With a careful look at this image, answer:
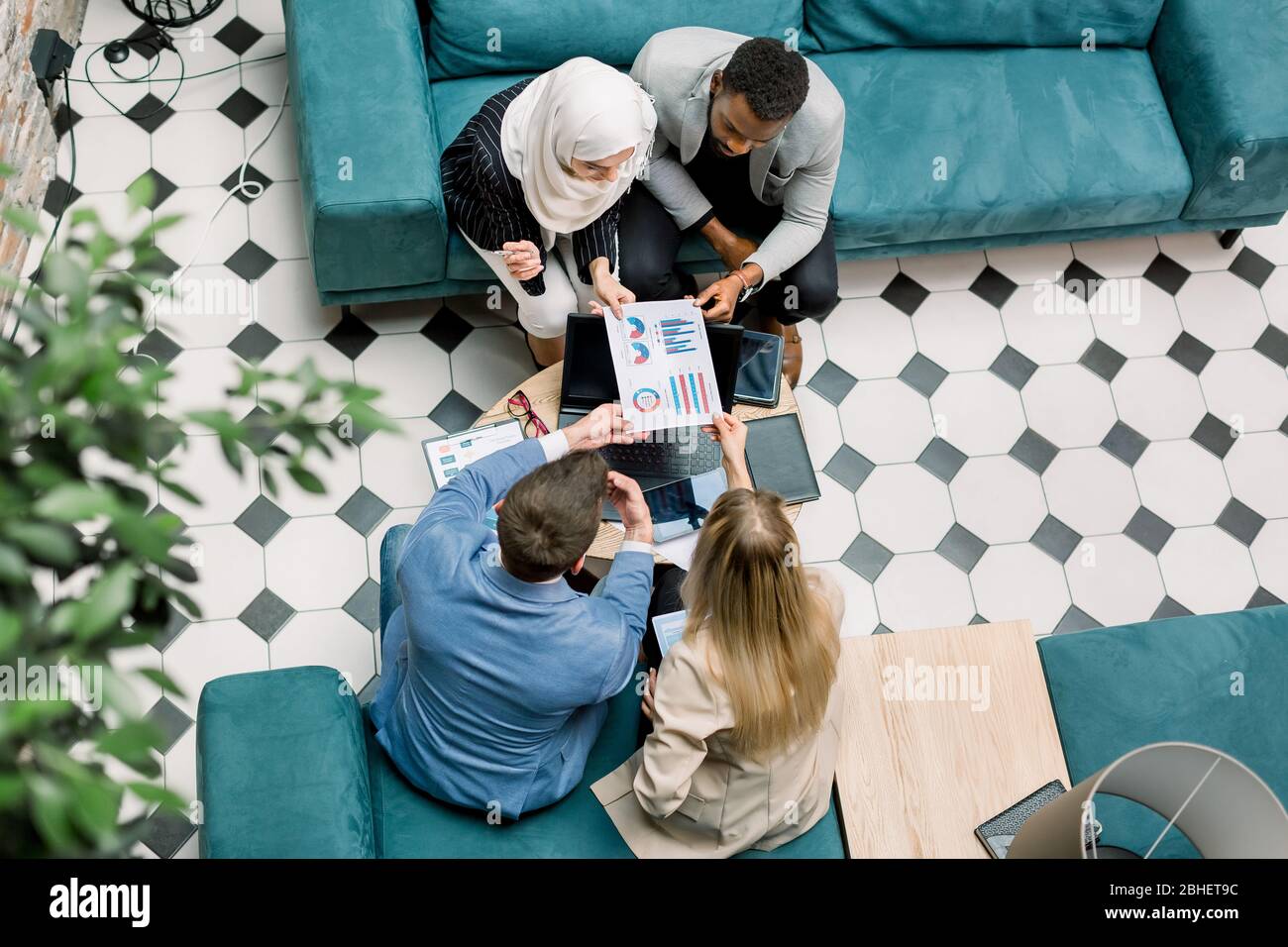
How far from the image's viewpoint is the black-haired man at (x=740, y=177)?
8.64 ft

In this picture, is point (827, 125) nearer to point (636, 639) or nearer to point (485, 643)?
point (636, 639)

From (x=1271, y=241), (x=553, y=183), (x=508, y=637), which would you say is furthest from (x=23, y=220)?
(x=1271, y=241)

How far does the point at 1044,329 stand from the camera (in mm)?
3705

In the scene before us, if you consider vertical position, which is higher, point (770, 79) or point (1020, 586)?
point (770, 79)

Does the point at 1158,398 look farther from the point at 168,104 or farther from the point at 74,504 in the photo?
the point at 74,504

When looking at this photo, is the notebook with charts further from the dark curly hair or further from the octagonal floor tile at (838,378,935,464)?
the octagonal floor tile at (838,378,935,464)

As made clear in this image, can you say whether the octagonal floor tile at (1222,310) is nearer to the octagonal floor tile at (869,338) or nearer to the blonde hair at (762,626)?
the octagonal floor tile at (869,338)

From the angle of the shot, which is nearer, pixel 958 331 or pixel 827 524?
pixel 827 524

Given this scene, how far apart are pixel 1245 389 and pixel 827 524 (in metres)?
1.55

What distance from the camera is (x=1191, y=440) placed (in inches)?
141

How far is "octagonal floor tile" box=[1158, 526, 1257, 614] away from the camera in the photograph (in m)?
3.36

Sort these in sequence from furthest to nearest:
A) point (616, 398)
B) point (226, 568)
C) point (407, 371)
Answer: point (407, 371), point (226, 568), point (616, 398)

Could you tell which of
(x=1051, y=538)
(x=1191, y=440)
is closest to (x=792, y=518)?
(x=1051, y=538)

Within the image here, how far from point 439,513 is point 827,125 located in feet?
4.85
